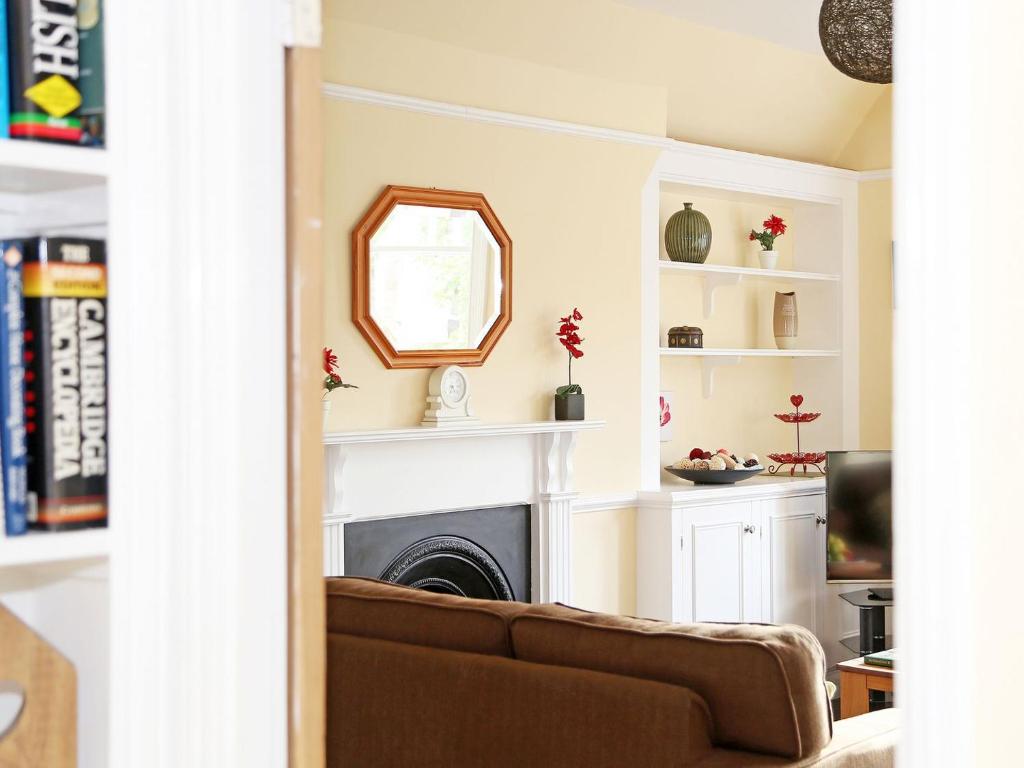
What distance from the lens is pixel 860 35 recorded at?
151 inches

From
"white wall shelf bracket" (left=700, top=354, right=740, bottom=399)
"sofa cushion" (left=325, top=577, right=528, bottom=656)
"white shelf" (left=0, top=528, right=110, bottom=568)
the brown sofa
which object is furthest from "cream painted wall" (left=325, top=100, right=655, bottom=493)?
"white shelf" (left=0, top=528, right=110, bottom=568)

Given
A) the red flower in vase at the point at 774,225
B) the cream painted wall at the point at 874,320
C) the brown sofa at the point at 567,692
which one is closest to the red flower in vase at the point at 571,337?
the red flower in vase at the point at 774,225

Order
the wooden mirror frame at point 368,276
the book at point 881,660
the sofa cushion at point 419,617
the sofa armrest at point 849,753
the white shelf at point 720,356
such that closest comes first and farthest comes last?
the sofa armrest at point 849,753 < the sofa cushion at point 419,617 < the book at point 881,660 < the wooden mirror frame at point 368,276 < the white shelf at point 720,356

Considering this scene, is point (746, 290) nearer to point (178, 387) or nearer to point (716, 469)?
point (716, 469)

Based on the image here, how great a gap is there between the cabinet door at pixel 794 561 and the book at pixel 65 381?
16.8 feet

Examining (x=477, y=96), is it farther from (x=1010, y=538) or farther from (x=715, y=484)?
(x=1010, y=538)

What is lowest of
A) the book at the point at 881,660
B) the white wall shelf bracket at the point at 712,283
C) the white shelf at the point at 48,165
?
the book at the point at 881,660

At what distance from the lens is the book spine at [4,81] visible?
107 cm

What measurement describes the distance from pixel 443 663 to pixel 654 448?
342cm

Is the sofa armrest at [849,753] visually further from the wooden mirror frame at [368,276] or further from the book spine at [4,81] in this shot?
the wooden mirror frame at [368,276]

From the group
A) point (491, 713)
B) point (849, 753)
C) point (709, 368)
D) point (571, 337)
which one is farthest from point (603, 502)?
point (849, 753)

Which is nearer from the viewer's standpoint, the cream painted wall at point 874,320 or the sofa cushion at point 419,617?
the sofa cushion at point 419,617

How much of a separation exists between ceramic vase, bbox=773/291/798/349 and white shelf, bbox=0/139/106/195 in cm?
599

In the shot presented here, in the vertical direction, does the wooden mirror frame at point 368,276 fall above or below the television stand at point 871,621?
above
